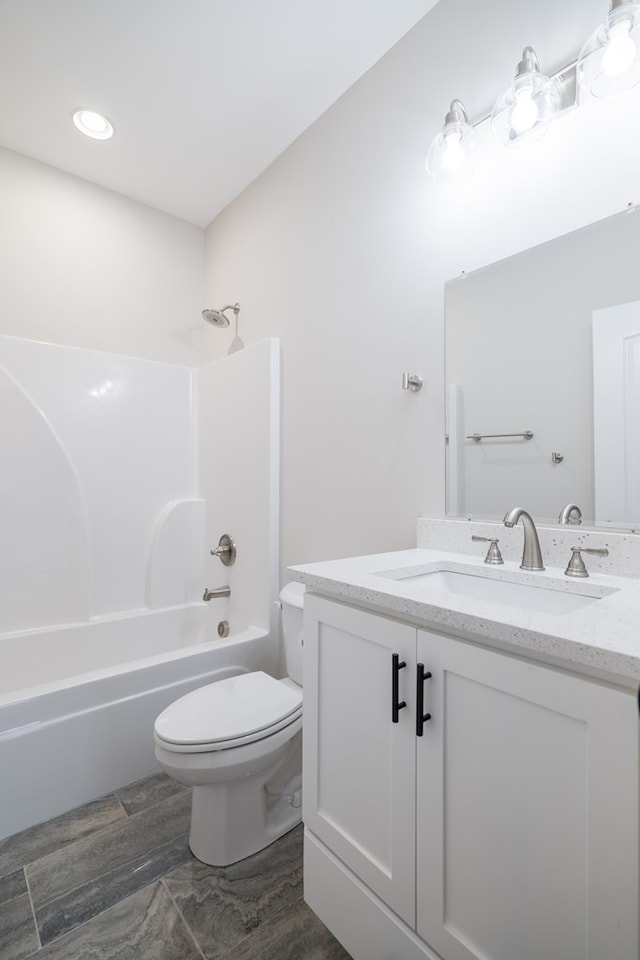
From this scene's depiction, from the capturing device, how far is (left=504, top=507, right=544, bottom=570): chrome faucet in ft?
3.54

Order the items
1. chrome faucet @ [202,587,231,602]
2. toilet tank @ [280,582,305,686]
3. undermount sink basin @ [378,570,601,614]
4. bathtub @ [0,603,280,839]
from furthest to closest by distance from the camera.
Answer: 1. chrome faucet @ [202,587,231,602]
2. toilet tank @ [280,582,305,686]
3. bathtub @ [0,603,280,839]
4. undermount sink basin @ [378,570,601,614]

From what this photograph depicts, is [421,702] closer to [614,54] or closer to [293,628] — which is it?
[293,628]

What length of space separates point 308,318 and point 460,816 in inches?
70.7

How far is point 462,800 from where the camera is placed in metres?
0.74

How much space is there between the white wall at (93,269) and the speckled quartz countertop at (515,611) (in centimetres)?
202

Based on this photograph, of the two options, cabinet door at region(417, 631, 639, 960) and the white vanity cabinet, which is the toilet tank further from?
cabinet door at region(417, 631, 639, 960)

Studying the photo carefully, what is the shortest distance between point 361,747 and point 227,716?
1.83 ft

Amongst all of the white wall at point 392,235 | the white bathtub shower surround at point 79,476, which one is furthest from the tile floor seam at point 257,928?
the white bathtub shower surround at point 79,476

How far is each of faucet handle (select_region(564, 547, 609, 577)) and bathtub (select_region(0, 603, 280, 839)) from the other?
1382 mm

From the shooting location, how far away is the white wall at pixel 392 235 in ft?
3.82

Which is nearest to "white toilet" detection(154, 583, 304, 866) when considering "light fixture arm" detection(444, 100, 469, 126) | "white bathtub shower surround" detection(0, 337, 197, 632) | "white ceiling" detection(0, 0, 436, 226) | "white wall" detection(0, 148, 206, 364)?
"white bathtub shower surround" detection(0, 337, 197, 632)

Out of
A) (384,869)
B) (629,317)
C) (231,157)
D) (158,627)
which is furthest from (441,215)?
(158,627)

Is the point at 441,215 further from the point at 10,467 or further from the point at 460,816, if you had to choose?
the point at 10,467

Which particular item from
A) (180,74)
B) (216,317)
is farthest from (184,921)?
(180,74)
